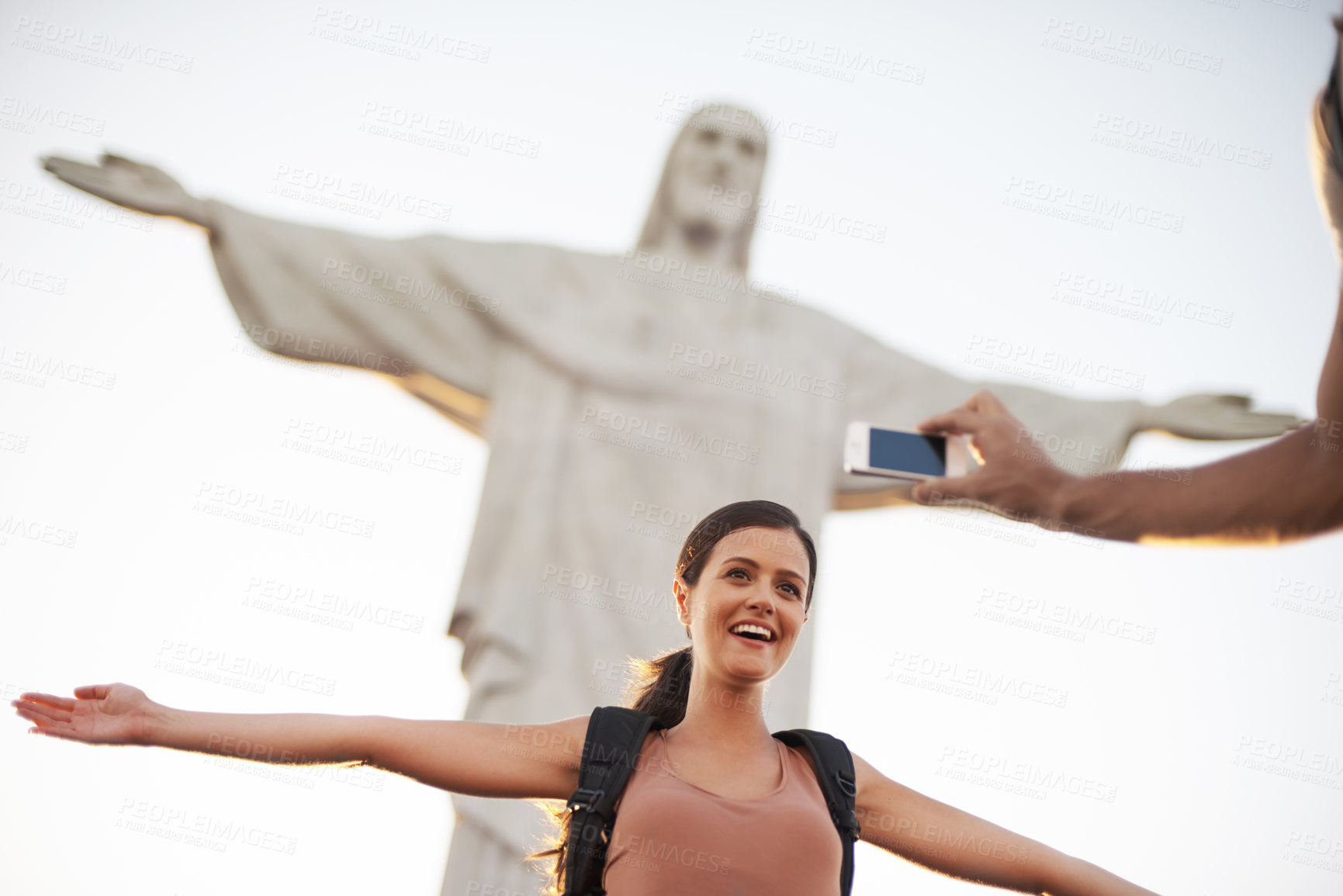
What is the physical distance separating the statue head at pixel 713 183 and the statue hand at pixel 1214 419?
83.2 inches

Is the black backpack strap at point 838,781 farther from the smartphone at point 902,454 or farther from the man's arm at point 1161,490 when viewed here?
the smartphone at point 902,454

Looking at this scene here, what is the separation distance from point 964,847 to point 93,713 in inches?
59.5

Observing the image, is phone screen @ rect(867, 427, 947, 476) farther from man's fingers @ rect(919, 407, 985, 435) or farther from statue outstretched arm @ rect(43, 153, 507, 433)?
statue outstretched arm @ rect(43, 153, 507, 433)

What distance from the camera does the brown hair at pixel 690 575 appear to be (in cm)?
209

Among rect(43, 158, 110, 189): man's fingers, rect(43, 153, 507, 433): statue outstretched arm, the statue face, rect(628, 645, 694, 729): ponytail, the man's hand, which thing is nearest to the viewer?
the man's hand

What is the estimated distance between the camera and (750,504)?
2.14 meters

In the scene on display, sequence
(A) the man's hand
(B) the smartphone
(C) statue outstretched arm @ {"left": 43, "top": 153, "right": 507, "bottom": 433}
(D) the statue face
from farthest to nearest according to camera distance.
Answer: (D) the statue face < (C) statue outstretched arm @ {"left": 43, "top": 153, "right": 507, "bottom": 433} < (B) the smartphone < (A) the man's hand

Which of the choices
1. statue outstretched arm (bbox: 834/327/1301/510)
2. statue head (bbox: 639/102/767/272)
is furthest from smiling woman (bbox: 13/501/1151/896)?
statue head (bbox: 639/102/767/272)

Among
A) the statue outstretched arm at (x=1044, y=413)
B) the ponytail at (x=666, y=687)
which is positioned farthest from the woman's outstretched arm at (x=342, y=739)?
the statue outstretched arm at (x=1044, y=413)

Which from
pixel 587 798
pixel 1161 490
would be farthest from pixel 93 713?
pixel 1161 490

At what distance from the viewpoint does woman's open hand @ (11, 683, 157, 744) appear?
1817 mm

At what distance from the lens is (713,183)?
5.46m

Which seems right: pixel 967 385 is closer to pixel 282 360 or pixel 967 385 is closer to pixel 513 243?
pixel 513 243

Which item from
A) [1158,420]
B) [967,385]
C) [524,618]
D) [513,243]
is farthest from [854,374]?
[524,618]
